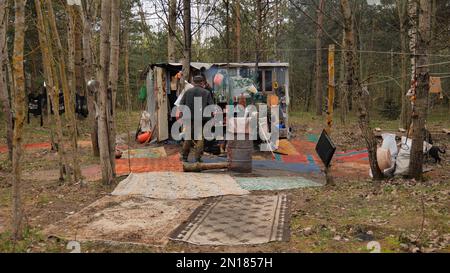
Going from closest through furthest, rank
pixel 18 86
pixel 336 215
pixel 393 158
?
pixel 18 86, pixel 336 215, pixel 393 158

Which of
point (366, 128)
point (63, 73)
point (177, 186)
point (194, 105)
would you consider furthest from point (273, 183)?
point (63, 73)

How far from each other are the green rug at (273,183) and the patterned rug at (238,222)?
2.40ft

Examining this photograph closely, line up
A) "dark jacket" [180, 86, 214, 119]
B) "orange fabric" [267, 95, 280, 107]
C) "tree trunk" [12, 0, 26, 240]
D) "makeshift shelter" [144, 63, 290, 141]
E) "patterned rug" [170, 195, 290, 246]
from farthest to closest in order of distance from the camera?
"orange fabric" [267, 95, 280, 107] → "makeshift shelter" [144, 63, 290, 141] → "dark jacket" [180, 86, 214, 119] → "patterned rug" [170, 195, 290, 246] → "tree trunk" [12, 0, 26, 240]

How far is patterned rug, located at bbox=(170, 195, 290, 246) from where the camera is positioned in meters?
4.65

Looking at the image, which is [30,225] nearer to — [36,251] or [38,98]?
[36,251]

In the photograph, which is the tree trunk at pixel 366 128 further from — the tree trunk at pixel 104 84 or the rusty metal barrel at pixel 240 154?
the tree trunk at pixel 104 84

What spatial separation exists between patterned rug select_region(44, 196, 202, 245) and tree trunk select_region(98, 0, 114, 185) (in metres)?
0.89

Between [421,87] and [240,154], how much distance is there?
3361 mm

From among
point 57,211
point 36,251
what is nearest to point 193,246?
point 36,251

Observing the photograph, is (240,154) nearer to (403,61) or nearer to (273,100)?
(273,100)

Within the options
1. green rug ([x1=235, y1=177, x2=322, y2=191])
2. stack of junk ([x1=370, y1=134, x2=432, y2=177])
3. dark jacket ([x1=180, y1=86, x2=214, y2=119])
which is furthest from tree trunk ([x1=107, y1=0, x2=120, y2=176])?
stack of junk ([x1=370, y1=134, x2=432, y2=177])

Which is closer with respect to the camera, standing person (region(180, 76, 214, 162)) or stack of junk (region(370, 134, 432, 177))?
stack of junk (region(370, 134, 432, 177))

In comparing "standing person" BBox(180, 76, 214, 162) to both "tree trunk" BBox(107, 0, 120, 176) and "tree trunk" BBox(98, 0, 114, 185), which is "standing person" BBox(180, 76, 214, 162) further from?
"tree trunk" BBox(98, 0, 114, 185)

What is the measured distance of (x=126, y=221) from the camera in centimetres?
529
